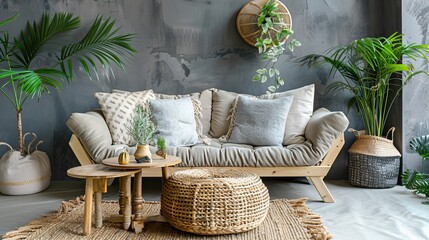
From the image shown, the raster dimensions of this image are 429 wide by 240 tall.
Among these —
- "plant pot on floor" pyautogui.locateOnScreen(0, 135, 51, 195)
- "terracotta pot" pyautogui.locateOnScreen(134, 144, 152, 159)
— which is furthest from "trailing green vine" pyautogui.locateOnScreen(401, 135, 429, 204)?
"plant pot on floor" pyautogui.locateOnScreen(0, 135, 51, 195)

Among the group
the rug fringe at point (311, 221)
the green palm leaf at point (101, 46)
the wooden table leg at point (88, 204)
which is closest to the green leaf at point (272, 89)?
the rug fringe at point (311, 221)

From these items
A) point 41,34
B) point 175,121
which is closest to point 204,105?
point 175,121

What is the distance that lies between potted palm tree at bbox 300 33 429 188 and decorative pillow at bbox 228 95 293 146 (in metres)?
0.67

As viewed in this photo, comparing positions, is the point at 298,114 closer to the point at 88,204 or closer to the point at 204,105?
the point at 204,105

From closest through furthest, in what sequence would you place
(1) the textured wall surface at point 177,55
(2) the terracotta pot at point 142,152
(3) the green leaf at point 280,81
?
(2) the terracotta pot at point 142,152 < (3) the green leaf at point 280,81 < (1) the textured wall surface at point 177,55

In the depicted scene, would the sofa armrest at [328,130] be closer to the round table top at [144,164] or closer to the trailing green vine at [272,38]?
the trailing green vine at [272,38]

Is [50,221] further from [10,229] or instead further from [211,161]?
[211,161]

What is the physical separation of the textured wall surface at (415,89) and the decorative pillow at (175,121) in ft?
5.99

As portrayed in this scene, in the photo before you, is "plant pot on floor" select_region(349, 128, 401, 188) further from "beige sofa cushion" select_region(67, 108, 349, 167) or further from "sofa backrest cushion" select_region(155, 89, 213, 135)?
A: "sofa backrest cushion" select_region(155, 89, 213, 135)

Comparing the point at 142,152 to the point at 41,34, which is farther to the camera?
the point at 41,34

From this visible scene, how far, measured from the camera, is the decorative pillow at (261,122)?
122 inches

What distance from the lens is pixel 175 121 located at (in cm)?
315

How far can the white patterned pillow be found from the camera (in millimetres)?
3146

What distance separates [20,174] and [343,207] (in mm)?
2490
